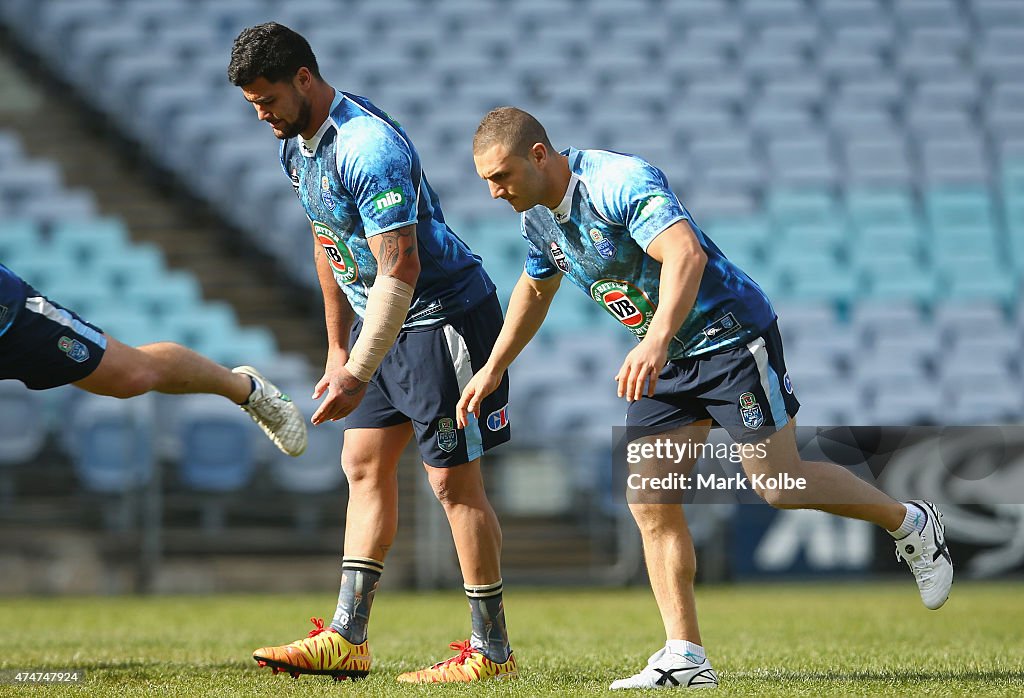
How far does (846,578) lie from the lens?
9.53 metres

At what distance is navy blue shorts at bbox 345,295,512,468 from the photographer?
4.32m

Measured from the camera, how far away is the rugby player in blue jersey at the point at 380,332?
4000 mm

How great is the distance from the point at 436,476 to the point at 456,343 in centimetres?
46

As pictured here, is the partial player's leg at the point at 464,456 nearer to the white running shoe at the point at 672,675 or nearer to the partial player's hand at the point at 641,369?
the white running shoe at the point at 672,675

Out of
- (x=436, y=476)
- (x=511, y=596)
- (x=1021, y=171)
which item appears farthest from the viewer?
(x=1021, y=171)

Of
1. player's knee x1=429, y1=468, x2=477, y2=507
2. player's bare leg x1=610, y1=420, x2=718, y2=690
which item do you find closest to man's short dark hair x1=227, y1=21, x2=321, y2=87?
player's knee x1=429, y1=468, x2=477, y2=507

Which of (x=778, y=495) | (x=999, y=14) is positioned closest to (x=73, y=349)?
(x=778, y=495)

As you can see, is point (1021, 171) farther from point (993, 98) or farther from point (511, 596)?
point (511, 596)

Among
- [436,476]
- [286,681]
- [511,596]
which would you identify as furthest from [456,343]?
[511,596]

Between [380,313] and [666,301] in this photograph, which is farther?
[380,313]

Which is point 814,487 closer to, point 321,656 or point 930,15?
point 321,656

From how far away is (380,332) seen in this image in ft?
13.1

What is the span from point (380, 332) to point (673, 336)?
3.02 ft

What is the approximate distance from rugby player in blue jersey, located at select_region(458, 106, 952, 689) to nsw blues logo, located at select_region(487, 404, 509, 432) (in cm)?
13
